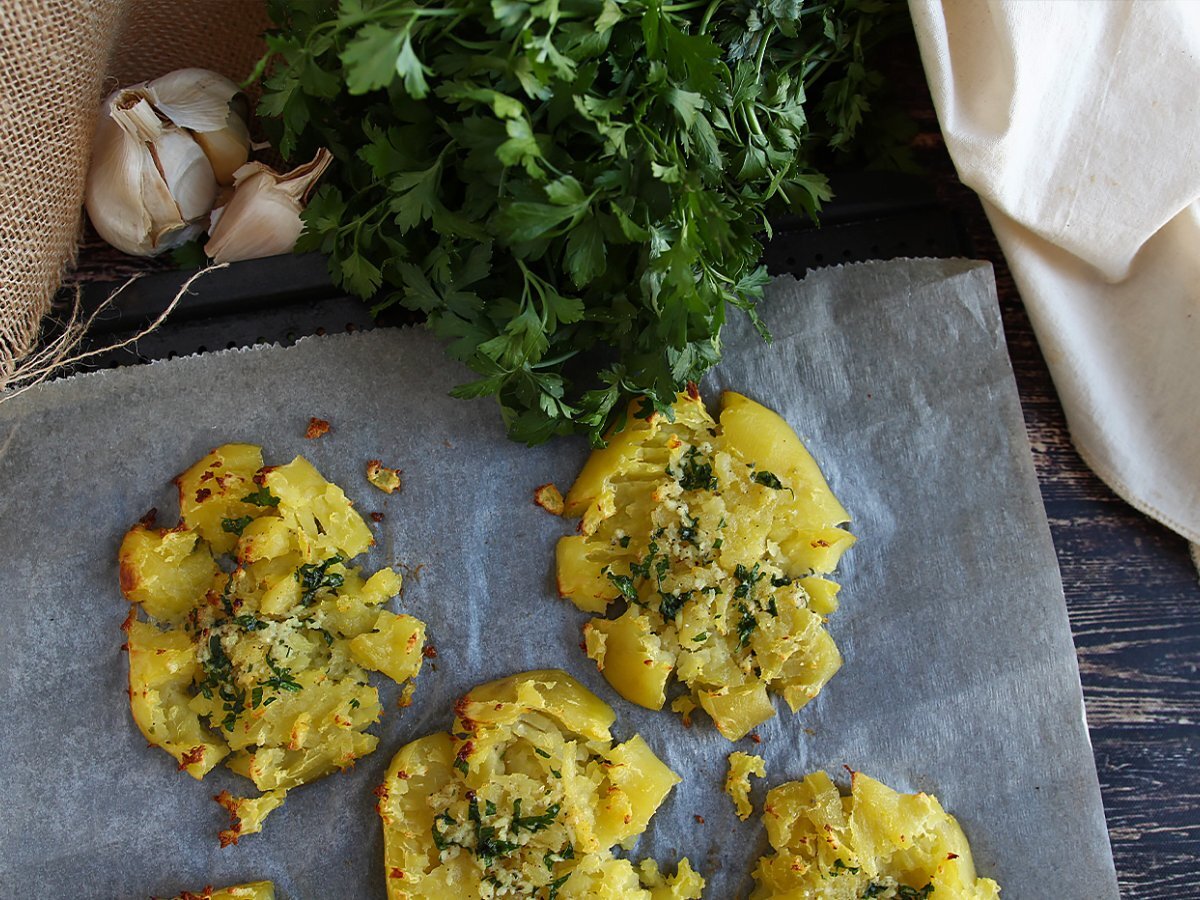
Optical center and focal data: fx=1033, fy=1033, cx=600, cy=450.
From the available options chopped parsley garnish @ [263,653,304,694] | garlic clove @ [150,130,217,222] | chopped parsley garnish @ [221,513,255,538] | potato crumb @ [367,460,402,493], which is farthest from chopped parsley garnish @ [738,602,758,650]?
garlic clove @ [150,130,217,222]

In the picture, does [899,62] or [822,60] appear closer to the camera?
[822,60]

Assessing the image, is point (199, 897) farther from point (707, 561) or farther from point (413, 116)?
point (413, 116)

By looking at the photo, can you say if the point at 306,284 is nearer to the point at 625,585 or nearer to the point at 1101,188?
the point at 625,585

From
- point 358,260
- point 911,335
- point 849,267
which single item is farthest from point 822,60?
point 358,260

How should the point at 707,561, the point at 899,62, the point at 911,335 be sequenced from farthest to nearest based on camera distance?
1. the point at 899,62
2. the point at 911,335
3. the point at 707,561

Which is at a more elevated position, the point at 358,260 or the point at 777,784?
the point at 358,260

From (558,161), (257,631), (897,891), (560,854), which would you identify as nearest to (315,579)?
(257,631)
